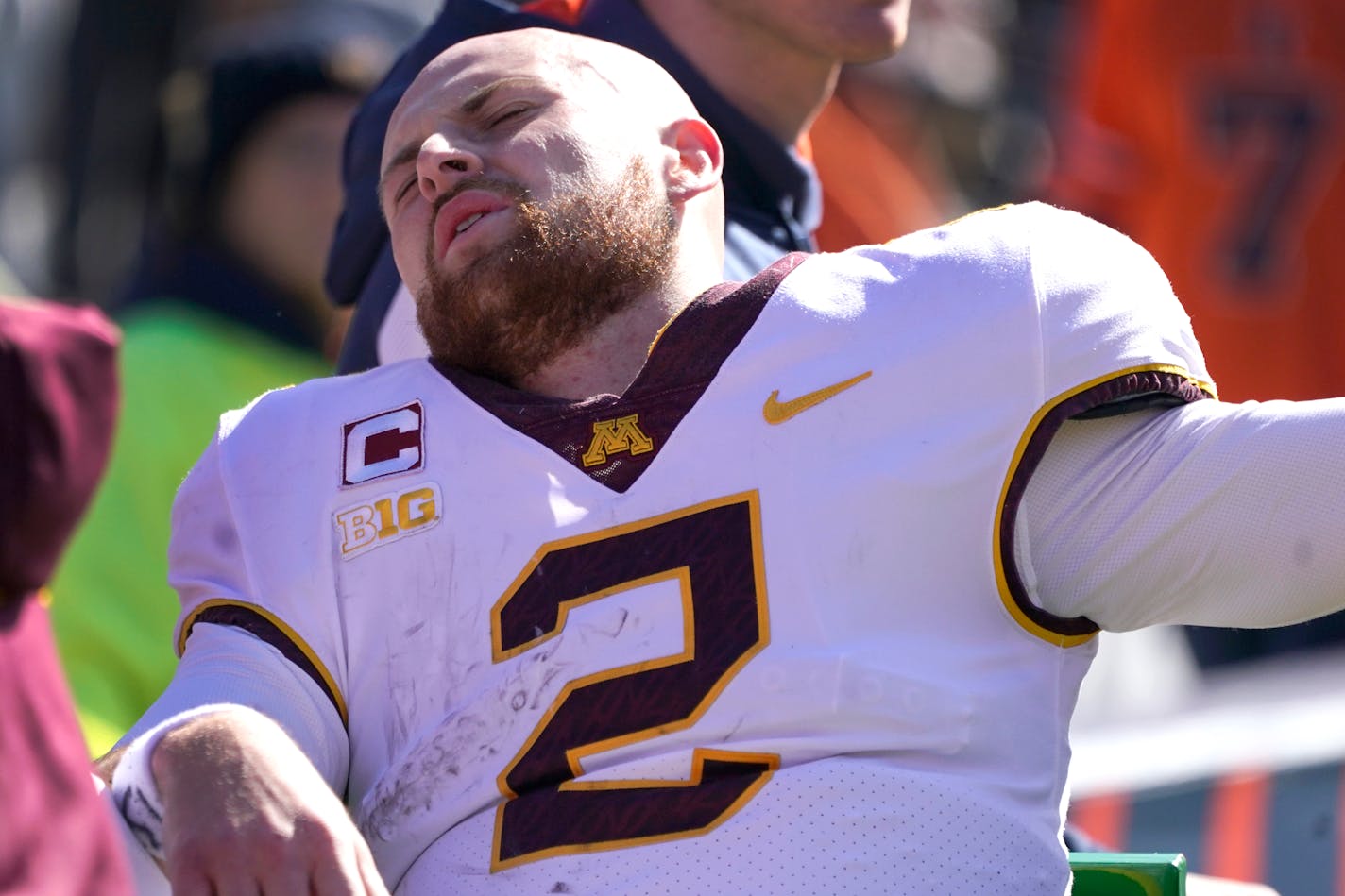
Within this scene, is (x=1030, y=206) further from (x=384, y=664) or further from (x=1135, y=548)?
(x=384, y=664)

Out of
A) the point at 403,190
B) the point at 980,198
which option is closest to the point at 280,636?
the point at 403,190

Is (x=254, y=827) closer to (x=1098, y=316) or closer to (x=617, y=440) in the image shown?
(x=617, y=440)

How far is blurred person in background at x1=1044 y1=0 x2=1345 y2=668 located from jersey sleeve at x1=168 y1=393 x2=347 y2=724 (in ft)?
11.3

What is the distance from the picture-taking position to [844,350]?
6.81ft

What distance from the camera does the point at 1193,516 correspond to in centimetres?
194

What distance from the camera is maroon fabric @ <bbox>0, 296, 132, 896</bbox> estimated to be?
1780mm

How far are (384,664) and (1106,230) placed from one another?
0.87 m

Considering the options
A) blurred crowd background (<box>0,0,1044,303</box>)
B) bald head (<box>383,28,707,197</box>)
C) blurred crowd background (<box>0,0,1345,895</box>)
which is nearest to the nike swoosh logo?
bald head (<box>383,28,707,197</box>)

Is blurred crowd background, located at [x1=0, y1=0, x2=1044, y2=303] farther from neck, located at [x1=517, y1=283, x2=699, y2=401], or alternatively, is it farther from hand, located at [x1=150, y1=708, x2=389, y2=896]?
hand, located at [x1=150, y1=708, x2=389, y2=896]

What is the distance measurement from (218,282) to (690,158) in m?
2.14

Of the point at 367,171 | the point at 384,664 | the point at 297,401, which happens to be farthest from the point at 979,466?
the point at 367,171

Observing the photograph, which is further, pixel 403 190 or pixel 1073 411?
pixel 403 190

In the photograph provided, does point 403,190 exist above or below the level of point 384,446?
above

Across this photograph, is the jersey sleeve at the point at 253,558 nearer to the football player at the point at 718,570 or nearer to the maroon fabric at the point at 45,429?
the football player at the point at 718,570
